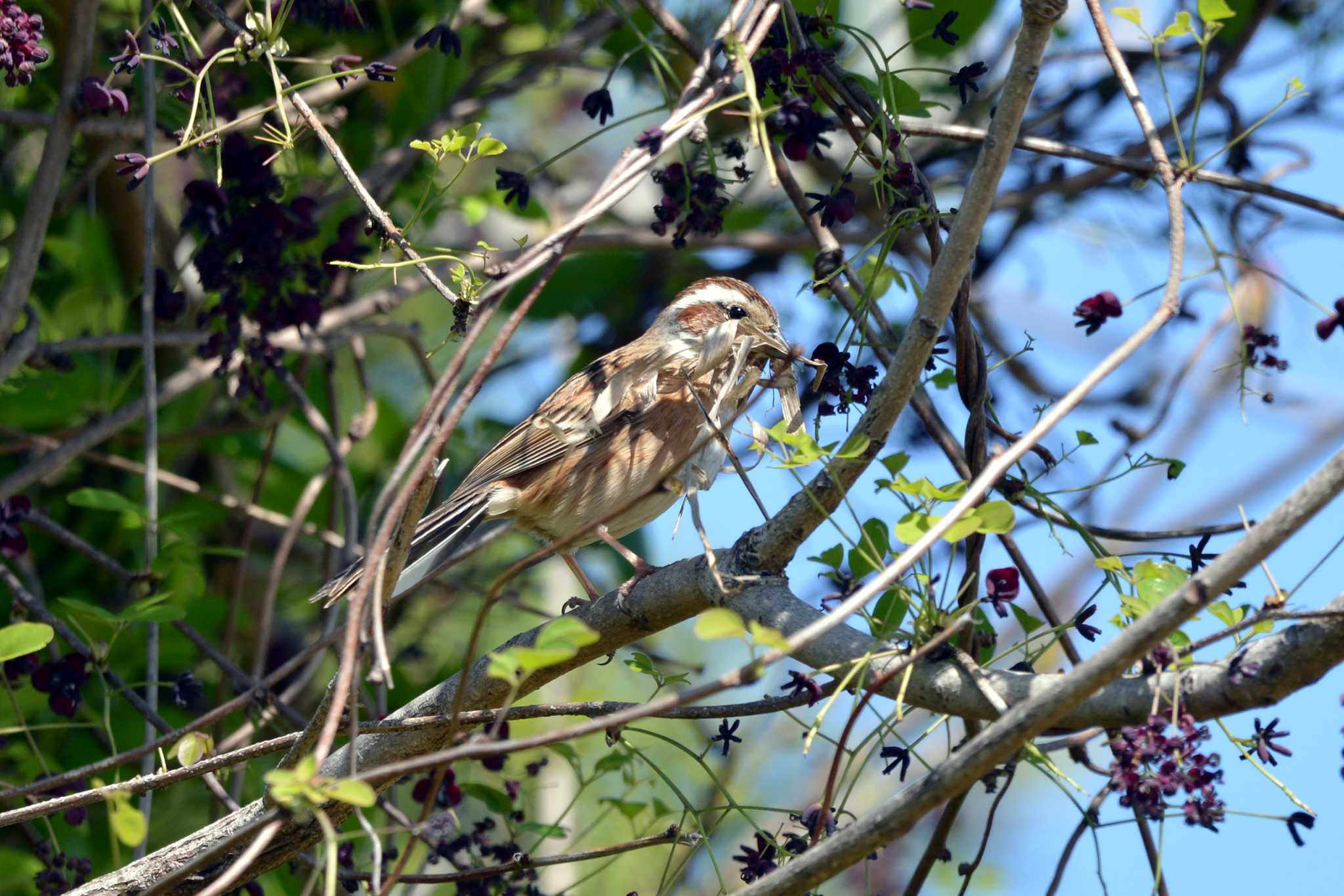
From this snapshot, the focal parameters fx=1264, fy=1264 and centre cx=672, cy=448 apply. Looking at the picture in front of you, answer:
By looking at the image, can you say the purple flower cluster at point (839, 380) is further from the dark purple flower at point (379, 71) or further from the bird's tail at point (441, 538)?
the bird's tail at point (441, 538)

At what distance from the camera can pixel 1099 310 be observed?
99.5 inches

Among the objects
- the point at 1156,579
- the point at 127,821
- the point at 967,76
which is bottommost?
the point at 127,821

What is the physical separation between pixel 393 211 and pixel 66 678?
2.28 meters

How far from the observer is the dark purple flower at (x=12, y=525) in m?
3.22

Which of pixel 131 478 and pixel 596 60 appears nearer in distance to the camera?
pixel 131 478

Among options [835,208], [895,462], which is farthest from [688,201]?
[895,462]

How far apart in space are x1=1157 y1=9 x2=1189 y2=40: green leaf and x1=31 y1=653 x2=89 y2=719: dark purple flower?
2.86 m

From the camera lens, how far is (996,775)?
283cm

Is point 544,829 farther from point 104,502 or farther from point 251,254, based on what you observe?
point 251,254

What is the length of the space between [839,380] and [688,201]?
527mm

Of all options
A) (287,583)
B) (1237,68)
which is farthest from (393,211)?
(1237,68)

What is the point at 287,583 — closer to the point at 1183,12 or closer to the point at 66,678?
the point at 66,678

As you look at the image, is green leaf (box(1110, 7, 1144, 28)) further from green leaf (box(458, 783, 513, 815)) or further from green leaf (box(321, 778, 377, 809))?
green leaf (box(458, 783, 513, 815))

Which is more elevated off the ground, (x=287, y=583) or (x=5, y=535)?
(x=287, y=583)
